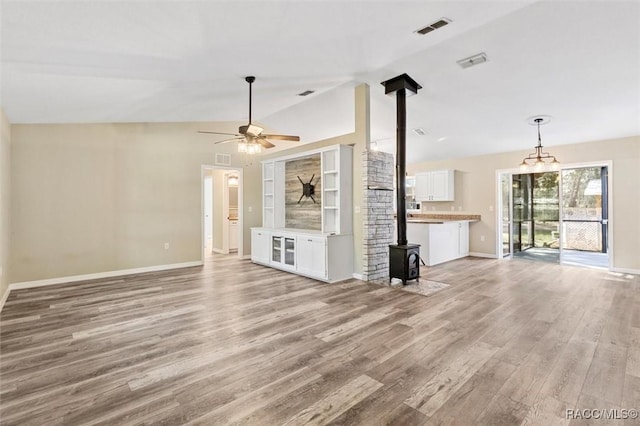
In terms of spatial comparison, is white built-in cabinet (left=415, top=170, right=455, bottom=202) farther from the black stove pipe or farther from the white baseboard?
the black stove pipe

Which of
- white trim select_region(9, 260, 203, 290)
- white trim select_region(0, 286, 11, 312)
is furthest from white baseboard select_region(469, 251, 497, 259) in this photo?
white trim select_region(0, 286, 11, 312)

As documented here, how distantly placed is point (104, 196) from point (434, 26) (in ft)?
19.4

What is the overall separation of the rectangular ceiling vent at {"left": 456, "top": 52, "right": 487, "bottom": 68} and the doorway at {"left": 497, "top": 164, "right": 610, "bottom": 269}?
4380mm

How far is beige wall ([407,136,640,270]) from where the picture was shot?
18.4 ft

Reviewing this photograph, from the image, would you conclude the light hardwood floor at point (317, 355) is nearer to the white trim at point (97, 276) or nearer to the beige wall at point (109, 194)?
the white trim at point (97, 276)

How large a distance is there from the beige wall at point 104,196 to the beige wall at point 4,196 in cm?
20

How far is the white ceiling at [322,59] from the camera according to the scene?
247cm

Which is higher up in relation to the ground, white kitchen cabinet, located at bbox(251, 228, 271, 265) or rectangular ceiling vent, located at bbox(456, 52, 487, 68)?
rectangular ceiling vent, located at bbox(456, 52, 487, 68)

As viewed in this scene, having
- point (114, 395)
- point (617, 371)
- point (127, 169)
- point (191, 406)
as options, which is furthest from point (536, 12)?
point (127, 169)

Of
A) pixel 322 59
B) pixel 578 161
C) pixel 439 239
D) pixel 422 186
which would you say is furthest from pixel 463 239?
pixel 322 59

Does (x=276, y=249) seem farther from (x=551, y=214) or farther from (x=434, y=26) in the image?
(x=551, y=214)

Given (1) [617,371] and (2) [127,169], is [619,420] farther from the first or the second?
(2) [127,169]

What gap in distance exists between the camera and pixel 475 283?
495cm

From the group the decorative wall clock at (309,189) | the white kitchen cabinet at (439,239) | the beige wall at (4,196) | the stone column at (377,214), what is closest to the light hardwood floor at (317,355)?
the beige wall at (4,196)
